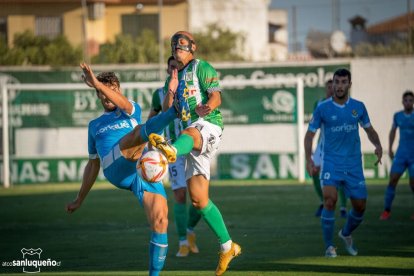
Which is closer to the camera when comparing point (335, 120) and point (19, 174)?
point (335, 120)

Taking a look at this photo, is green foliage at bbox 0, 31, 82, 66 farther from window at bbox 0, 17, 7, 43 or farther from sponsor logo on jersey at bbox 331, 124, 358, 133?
sponsor logo on jersey at bbox 331, 124, 358, 133

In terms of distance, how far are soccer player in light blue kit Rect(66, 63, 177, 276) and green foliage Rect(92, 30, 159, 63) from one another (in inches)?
973

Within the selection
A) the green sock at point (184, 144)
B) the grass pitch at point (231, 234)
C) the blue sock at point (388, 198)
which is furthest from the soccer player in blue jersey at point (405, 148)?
the green sock at point (184, 144)

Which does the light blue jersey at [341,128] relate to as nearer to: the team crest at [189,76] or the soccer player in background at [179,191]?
the soccer player in background at [179,191]

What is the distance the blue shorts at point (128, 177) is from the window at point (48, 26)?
1164 inches

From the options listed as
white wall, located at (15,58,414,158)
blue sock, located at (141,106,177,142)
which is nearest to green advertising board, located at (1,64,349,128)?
white wall, located at (15,58,414,158)

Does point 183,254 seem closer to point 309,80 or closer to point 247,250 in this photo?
point 247,250

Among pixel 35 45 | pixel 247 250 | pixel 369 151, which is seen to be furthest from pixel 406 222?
pixel 35 45

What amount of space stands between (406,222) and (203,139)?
677 centimetres

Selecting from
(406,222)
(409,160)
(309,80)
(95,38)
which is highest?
(95,38)

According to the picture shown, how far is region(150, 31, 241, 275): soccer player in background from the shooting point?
29.2 feet

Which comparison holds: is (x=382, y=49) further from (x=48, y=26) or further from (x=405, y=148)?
(x=405, y=148)

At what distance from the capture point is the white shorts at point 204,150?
352 inches

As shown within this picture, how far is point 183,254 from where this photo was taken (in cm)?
1134
